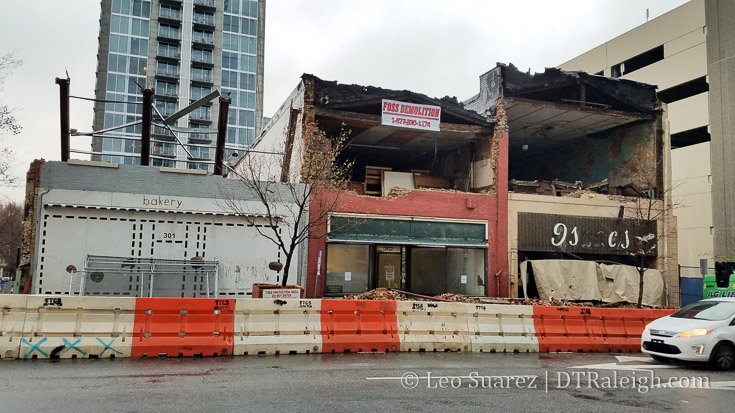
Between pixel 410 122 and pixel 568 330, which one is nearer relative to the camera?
pixel 568 330

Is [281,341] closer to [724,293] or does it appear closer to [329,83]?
[329,83]

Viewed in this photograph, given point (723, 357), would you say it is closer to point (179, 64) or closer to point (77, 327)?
point (77, 327)

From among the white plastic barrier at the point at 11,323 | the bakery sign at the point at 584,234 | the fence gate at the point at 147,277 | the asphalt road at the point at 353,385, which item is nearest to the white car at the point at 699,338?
the asphalt road at the point at 353,385

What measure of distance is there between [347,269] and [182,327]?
34.9ft

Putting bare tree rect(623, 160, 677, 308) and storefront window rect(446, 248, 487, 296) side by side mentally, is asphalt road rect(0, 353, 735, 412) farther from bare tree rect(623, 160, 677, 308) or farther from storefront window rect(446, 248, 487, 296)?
bare tree rect(623, 160, 677, 308)

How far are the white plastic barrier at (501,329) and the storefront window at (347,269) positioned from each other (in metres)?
8.64

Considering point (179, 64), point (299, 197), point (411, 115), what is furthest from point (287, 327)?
point (179, 64)

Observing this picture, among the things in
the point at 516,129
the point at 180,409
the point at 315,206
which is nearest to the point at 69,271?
the point at 315,206

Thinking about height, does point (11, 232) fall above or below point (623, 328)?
above

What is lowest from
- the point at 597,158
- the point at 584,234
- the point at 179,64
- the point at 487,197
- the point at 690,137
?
the point at 584,234

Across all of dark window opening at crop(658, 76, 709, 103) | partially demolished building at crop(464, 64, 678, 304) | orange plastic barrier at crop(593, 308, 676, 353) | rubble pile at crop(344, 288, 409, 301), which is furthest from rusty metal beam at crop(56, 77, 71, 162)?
dark window opening at crop(658, 76, 709, 103)

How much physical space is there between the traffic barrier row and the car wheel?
2533mm

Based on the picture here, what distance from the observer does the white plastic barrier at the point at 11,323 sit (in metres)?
9.16

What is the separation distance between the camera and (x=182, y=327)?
33.3 feet
